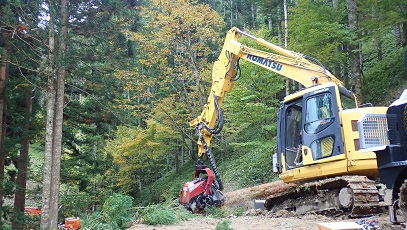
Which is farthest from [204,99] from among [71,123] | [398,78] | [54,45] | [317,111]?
[317,111]

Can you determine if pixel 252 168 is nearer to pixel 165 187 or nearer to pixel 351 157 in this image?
pixel 165 187

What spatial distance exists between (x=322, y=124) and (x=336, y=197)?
1485 mm

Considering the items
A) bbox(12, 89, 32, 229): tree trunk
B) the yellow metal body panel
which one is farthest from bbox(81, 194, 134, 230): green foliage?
bbox(12, 89, 32, 229): tree trunk

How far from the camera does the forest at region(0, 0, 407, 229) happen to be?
37.4 feet

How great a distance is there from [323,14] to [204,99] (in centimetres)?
887

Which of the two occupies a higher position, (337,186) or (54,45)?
(54,45)

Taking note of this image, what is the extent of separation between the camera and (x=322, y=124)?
314 inches

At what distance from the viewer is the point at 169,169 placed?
31391 millimetres

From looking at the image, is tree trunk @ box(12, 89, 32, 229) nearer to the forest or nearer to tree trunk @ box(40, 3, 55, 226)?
the forest

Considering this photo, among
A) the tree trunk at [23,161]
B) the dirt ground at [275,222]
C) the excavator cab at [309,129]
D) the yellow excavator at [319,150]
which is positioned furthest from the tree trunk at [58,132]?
the excavator cab at [309,129]

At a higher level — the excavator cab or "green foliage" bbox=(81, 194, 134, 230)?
the excavator cab

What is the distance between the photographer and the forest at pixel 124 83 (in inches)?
449

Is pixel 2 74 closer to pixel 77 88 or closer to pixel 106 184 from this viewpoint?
pixel 77 88

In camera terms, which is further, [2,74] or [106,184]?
[106,184]
